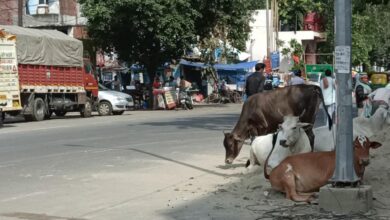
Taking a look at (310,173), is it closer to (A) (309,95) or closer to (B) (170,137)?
(A) (309,95)

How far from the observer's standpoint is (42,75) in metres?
27.6

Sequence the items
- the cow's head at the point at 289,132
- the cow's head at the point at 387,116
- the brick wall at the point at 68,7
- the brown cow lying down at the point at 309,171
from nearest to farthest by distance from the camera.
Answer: the brown cow lying down at the point at 309,171 → the cow's head at the point at 289,132 → the cow's head at the point at 387,116 → the brick wall at the point at 68,7

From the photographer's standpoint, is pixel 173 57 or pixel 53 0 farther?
pixel 53 0

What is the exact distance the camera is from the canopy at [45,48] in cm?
2639

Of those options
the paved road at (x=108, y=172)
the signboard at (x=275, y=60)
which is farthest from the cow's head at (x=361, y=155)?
the signboard at (x=275, y=60)

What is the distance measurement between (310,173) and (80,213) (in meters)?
2.96

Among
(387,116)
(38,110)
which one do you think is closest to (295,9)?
(38,110)

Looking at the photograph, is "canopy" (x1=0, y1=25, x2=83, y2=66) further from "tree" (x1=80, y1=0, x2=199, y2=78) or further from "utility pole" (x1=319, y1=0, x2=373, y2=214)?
"utility pole" (x1=319, y1=0, x2=373, y2=214)

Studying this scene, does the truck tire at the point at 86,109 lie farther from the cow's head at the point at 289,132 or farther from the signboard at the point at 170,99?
the cow's head at the point at 289,132

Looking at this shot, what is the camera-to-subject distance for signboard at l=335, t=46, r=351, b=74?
726 cm

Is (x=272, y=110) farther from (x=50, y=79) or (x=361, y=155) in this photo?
(x=50, y=79)

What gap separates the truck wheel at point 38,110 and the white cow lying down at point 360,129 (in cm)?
1672

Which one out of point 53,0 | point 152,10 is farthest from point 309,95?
point 53,0

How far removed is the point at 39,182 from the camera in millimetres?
10508
